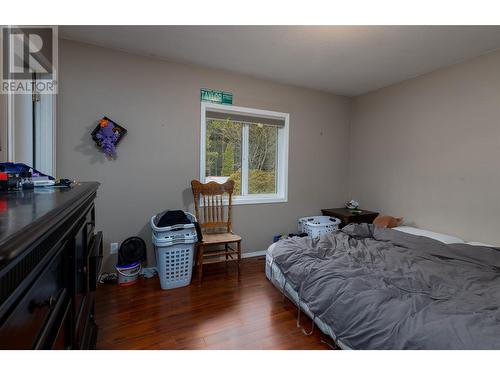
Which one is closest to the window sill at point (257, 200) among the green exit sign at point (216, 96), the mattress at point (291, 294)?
the mattress at point (291, 294)

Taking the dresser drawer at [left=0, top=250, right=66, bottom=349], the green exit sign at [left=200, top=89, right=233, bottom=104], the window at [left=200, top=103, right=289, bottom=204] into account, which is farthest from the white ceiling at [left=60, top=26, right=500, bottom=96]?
the dresser drawer at [left=0, top=250, right=66, bottom=349]

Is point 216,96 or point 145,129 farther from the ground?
point 216,96

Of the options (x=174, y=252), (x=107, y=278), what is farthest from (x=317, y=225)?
(x=107, y=278)

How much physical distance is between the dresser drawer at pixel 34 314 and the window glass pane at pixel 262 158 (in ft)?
9.06

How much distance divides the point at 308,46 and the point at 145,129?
6.43ft

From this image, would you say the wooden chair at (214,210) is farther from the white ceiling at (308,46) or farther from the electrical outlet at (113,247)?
the white ceiling at (308,46)

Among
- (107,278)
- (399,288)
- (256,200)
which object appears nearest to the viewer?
(399,288)

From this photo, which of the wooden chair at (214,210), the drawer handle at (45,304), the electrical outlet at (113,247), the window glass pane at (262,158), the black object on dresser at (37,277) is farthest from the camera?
the window glass pane at (262,158)

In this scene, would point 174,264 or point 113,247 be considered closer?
point 174,264

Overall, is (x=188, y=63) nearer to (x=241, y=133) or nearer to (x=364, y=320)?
(x=241, y=133)

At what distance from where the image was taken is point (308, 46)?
238 cm

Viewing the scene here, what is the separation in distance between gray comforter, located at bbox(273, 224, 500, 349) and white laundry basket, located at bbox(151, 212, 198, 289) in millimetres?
909

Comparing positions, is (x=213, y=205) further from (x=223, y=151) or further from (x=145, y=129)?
(x=145, y=129)

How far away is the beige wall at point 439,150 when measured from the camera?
2.41 metres
